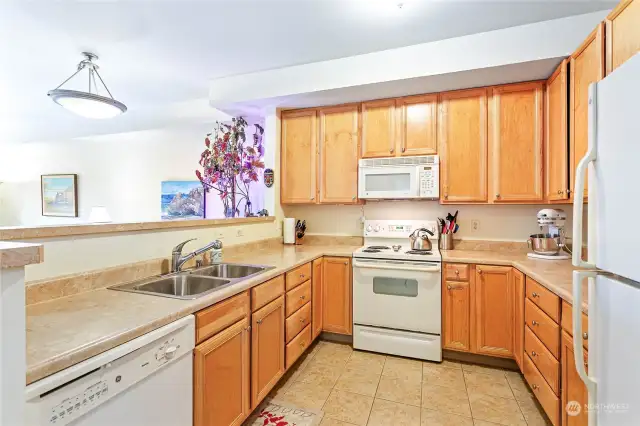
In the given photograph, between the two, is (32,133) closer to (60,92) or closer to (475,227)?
(60,92)

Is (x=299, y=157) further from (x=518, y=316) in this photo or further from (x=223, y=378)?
(x=518, y=316)

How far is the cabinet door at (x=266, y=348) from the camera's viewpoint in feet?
Answer: 5.73

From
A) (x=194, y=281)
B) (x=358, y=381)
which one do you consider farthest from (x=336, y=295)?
(x=194, y=281)

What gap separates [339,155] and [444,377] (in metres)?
2.15

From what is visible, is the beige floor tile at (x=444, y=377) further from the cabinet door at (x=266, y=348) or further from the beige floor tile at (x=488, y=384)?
the cabinet door at (x=266, y=348)

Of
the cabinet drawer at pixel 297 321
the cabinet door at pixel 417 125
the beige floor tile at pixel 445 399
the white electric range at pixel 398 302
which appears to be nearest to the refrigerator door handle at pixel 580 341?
the beige floor tile at pixel 445 399

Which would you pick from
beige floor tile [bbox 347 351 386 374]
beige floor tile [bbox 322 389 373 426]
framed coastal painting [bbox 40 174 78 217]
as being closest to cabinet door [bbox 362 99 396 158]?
beige floor tile [bbox 347 351 386 374]

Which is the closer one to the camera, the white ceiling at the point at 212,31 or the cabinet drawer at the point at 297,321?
the white ceiling at the point at 212,31

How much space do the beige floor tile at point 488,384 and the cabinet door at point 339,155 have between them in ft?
5.82

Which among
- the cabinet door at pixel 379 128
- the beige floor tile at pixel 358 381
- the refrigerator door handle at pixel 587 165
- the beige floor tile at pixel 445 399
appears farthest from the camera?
the cabinet door at pixel 379 128

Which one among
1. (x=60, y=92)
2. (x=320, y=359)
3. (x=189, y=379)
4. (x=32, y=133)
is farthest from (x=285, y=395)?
(x=32, y=133)

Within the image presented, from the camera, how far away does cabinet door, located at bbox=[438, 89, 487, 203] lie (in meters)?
2.68

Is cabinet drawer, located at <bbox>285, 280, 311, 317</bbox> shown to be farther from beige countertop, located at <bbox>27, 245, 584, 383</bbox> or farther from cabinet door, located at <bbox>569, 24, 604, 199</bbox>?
cabinet door, located at <bbox>569, 24, 604, 199</bbox>

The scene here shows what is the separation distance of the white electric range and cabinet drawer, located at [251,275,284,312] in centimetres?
89
